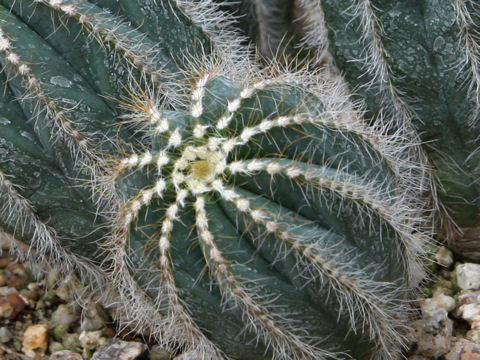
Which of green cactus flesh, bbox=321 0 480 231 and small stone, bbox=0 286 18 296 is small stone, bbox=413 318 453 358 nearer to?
green cactus flesh, bbox=321 0 480 231

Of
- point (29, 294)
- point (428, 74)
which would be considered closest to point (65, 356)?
point (29, 294)

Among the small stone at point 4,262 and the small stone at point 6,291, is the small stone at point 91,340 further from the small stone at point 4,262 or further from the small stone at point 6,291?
the small stone at point 4,262

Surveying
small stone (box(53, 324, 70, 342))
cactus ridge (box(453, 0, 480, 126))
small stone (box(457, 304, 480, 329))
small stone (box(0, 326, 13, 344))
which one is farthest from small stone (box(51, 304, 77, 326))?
cactus ridge (box(453, 0, 480, 126))

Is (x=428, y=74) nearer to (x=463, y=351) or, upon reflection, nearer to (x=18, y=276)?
(x=463, y=351)

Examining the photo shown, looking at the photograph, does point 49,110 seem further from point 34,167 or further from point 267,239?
point 267,239

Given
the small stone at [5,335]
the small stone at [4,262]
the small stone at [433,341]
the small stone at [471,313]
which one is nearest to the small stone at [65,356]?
the small stone at [5,335]
